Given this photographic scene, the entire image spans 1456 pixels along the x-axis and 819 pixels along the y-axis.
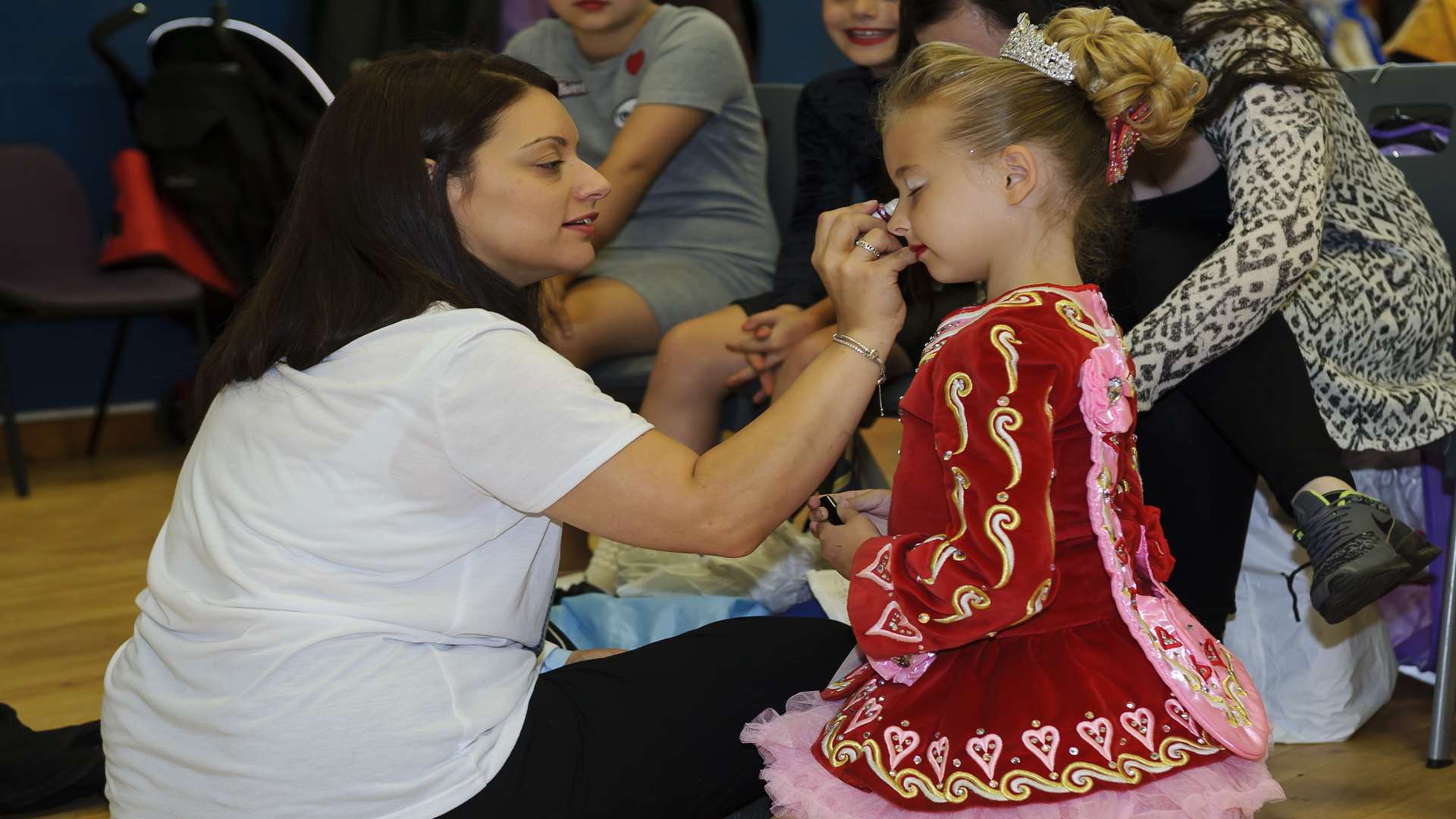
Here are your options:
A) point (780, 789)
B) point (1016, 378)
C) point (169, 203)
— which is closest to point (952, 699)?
point (780, 789)

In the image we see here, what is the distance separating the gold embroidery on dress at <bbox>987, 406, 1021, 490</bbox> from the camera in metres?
1.11

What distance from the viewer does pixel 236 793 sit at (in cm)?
117

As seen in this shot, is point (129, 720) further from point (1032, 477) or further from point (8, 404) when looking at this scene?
point (8, 404)

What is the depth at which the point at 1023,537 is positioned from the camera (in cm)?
110

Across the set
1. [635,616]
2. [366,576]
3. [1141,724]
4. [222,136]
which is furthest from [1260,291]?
[222,136]

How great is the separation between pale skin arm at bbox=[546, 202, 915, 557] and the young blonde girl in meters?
0.05

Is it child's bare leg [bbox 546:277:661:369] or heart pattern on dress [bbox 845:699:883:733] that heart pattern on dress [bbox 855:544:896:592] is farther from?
child's bare leg [bbox 546:277:661:369]

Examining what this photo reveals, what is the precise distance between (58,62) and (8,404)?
3.65ft

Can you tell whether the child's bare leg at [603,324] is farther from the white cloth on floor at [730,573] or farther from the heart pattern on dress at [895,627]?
the heart pattern on dress at [895,627]

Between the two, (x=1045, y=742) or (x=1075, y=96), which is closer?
(x=1045, y=742)

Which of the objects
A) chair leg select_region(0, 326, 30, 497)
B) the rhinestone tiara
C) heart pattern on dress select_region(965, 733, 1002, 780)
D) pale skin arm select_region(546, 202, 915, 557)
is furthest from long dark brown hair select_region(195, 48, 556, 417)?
chair leg select_region(0, 326, 30, 497)

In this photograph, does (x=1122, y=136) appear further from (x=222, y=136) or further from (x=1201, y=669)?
(x=222, y=136)

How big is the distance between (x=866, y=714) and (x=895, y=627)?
106 millimetres

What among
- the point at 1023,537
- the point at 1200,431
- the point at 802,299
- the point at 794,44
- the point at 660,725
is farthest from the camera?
the point at 794,44
